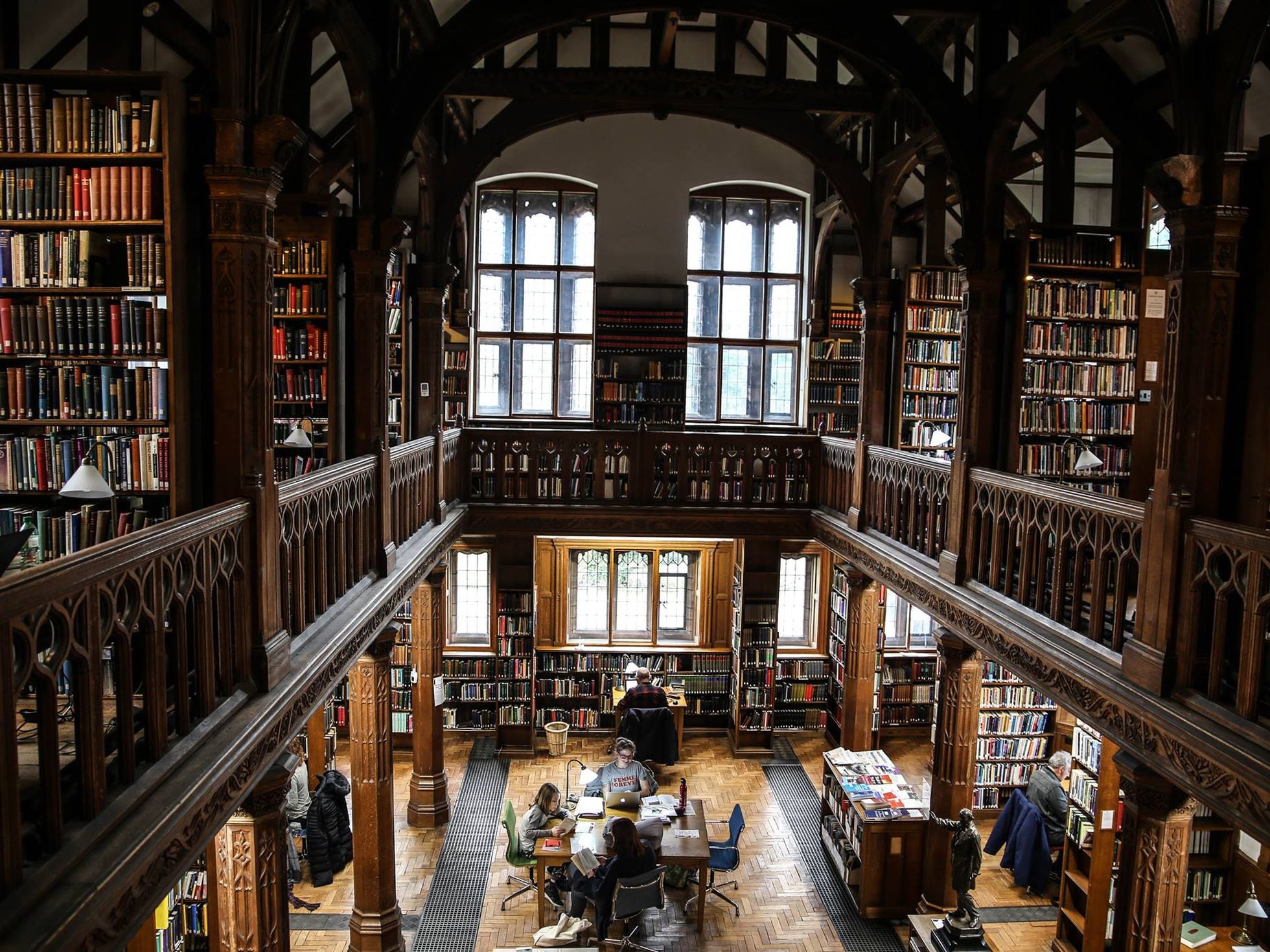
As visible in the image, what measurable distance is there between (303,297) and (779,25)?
4160mm

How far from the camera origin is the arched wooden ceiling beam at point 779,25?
650 cm

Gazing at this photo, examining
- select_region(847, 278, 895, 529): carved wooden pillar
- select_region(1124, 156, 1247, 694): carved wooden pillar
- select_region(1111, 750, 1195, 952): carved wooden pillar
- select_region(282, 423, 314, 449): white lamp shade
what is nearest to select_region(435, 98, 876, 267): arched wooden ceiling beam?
select_region(847, 278, 895, 529): carved wooden pillar

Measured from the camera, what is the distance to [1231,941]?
7.07m

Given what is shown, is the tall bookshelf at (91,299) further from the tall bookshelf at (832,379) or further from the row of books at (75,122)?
the tall bookshelf at (832,379)

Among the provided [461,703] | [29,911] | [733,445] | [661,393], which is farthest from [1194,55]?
[461,703]

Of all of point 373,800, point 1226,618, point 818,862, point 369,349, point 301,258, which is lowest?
point 818,862

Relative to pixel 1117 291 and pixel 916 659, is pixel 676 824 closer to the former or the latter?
pixel 916 659

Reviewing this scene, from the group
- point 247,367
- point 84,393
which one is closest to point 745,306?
point 84,393

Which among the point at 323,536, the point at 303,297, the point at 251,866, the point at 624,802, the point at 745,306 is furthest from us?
the point at 745,306

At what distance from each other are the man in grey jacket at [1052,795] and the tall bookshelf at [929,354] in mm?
3196

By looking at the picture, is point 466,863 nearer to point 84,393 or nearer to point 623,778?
point 623,778

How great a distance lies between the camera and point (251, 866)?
3922 mm

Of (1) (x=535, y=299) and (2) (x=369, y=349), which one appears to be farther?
(1) (x=535, y=299)

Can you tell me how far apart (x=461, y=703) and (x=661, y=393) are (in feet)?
15.6
